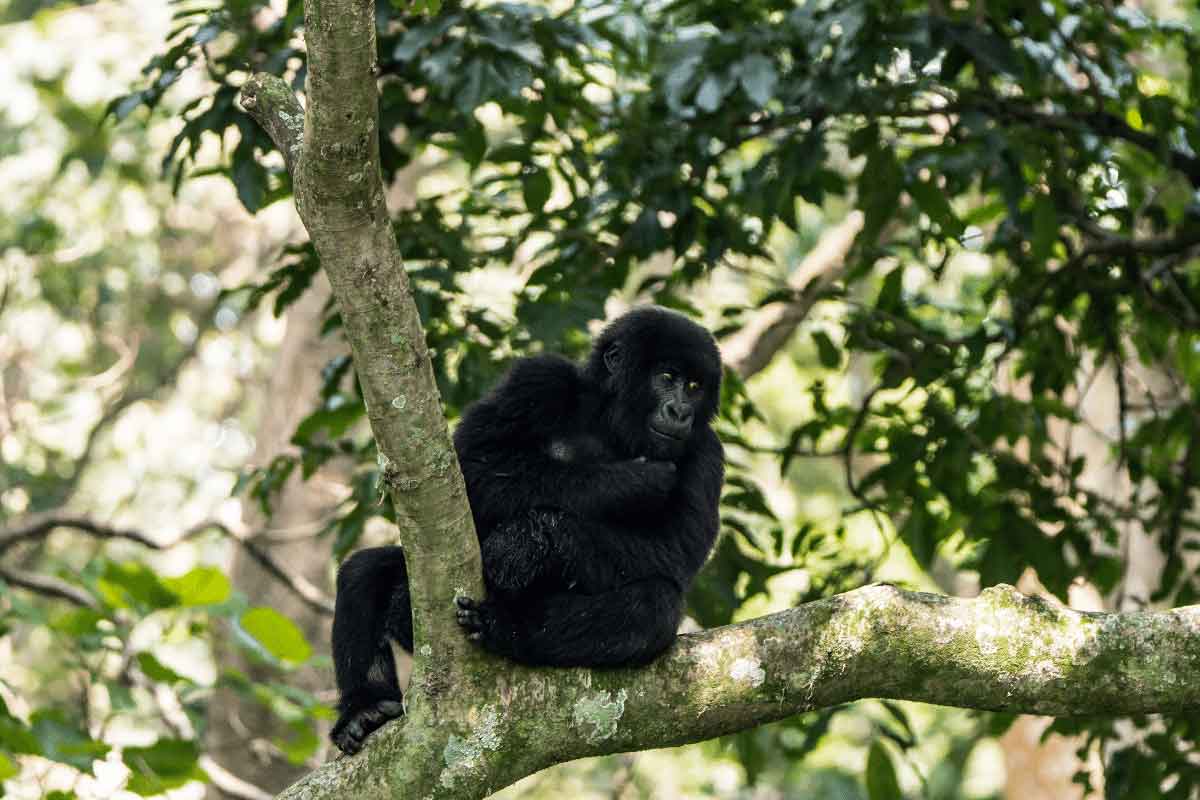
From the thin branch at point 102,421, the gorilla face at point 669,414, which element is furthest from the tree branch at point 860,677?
the thin branch at point 102,421

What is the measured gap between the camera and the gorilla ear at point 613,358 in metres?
5.21

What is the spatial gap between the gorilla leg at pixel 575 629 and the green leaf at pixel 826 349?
2.75m

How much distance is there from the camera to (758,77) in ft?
17.3

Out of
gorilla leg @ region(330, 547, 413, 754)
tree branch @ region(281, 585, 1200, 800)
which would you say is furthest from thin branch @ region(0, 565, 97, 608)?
tree branch @ region(281, 585, 1200, 800)

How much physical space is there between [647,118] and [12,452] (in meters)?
12.3

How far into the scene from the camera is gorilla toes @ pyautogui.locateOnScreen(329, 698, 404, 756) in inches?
159

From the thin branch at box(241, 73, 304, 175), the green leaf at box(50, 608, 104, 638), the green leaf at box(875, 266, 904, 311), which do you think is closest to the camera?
the thin branch at box(241, 73, 304, 175)

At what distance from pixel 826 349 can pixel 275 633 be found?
9.87 ft

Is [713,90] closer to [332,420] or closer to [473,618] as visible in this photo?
[332,420]

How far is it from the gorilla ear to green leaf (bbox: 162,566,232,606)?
1.92 metres

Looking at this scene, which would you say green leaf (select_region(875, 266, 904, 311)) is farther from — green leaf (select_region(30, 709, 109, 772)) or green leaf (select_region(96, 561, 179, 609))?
green leaf (select_region(30, 709, 109, 772))

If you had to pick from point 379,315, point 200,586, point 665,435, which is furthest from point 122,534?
point 379,315

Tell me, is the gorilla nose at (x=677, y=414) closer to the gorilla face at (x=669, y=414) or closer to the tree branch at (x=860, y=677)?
the gorilla face at (x=669, y=414)

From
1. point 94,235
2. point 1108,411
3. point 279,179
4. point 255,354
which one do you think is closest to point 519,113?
point 279,179
